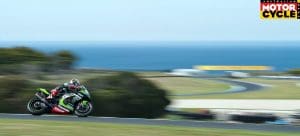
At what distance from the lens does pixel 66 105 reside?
21.5 m

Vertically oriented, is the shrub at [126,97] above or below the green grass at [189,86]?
above

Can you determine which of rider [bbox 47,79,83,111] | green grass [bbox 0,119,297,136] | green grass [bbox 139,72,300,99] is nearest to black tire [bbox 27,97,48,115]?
rider [bbox 47,79,83,111]

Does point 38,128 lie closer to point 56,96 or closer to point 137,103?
point 56,96

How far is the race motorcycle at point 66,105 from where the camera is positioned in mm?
21484

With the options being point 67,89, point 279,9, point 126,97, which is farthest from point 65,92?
point 279,9

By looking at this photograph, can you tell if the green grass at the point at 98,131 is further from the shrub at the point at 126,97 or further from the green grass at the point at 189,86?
the green grass at the point at 189,86

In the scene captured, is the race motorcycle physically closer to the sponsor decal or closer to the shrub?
the shrub

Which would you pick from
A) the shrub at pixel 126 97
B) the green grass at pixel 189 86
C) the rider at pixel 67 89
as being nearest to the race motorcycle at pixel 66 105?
the rider at pixel 67 89

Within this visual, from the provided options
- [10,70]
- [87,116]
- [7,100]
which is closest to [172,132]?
[87,116]

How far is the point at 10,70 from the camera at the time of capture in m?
34.3

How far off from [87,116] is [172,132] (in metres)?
6.65

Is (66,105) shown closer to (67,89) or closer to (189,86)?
(67,89)

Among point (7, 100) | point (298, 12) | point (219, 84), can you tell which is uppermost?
point (298, 12)

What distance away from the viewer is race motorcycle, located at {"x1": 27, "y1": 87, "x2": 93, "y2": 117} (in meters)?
21.5
